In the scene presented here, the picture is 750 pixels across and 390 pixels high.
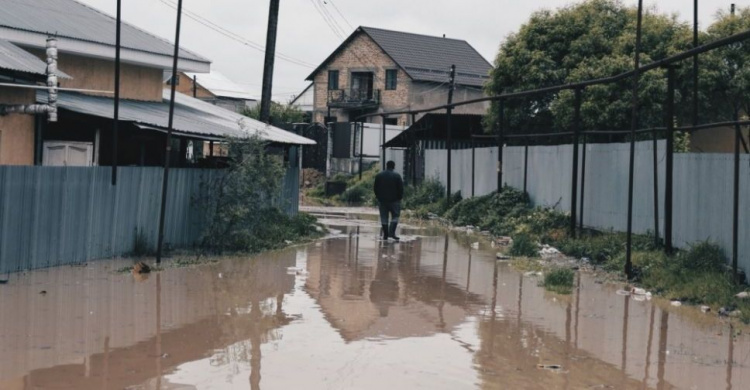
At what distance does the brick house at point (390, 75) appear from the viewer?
65.9 m

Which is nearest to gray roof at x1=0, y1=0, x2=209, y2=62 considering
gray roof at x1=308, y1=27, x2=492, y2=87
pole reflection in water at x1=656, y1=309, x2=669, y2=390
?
pole reflection in water at x1=656, y1=309, x2=669, y2=390

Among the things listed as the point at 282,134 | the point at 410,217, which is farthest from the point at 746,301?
the point at 410,217

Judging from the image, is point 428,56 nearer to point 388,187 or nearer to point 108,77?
point 388,187

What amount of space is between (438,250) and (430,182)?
16.4 metres

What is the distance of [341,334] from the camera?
40.2ft

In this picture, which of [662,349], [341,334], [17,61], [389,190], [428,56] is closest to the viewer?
[662,349]

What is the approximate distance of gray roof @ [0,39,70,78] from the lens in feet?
58.5

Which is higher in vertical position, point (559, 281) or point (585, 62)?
point (585, 62)

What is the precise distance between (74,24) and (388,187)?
318 inches

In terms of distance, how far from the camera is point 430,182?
130ft

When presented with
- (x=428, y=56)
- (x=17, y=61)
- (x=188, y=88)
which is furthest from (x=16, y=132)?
(x=188, y=88)

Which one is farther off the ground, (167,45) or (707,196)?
(167,45)

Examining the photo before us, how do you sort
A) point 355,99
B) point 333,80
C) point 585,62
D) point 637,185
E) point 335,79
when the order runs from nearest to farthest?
point 637,185 < point 585,62 < point 355,99 < point 335,79 < point 333,80

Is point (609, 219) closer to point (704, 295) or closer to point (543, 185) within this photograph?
point (543, 185)
